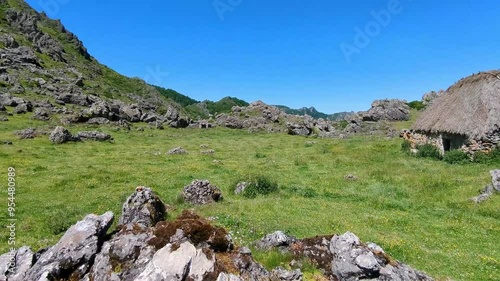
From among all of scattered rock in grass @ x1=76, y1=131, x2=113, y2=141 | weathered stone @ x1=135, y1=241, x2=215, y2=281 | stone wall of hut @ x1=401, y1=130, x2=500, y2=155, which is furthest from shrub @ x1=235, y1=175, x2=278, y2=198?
scattered rock in grass @ x1=76, y1=131, x2=113, y2=141

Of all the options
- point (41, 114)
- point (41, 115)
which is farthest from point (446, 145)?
point (41, 114)

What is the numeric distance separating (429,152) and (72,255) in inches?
1380

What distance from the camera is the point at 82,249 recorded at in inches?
350

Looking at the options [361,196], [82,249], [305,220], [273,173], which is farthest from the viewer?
[273,173]

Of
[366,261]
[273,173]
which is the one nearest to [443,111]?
[273,173]

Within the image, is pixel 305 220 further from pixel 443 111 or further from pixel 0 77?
pixel 0 77

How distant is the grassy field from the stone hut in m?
3.07

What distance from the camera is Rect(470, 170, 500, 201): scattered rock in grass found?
19.8m

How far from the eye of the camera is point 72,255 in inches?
345

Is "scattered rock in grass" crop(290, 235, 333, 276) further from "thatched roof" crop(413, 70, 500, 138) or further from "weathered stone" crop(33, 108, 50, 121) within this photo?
"weathered stone" crop(33, 108, 50, 121)

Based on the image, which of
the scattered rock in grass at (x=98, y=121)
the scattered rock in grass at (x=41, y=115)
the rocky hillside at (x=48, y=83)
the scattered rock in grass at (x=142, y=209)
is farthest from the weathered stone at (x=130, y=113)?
the scattered rock in grass at (x=142, y=209)

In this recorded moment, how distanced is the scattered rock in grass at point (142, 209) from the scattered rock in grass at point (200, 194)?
311 cm

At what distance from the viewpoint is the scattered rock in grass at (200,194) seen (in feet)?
63.2

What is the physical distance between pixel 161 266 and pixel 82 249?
236 cm
